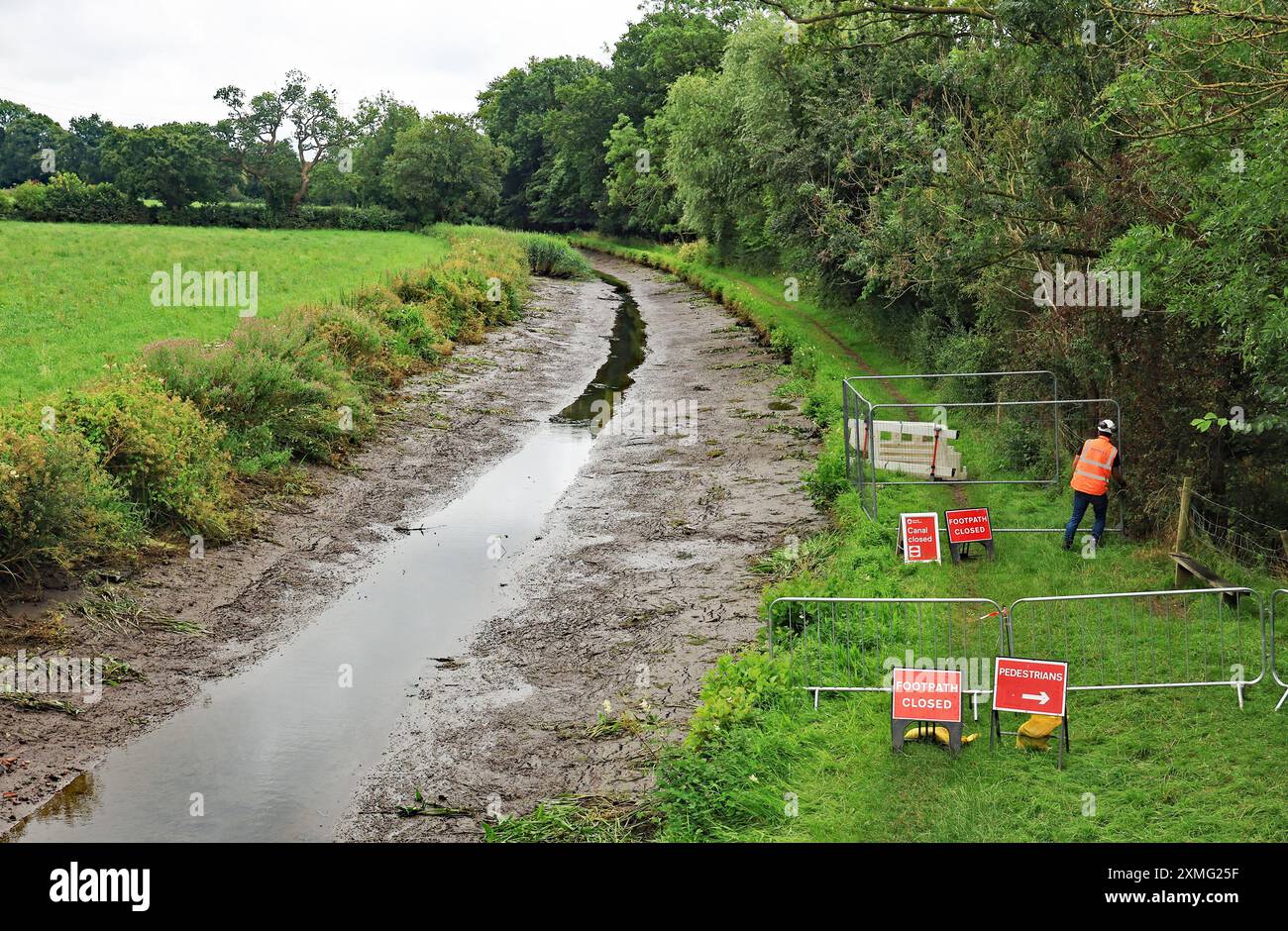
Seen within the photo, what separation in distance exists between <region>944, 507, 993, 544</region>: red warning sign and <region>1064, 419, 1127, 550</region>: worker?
1200 millimetres

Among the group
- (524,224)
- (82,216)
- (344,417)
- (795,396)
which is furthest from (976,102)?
(524,224)

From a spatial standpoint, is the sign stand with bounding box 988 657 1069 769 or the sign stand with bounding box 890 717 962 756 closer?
the sign stand with bounding box 988 657 1069 769

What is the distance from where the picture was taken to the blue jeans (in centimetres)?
1443

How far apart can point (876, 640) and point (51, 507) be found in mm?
9866

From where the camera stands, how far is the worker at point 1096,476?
1436 cm

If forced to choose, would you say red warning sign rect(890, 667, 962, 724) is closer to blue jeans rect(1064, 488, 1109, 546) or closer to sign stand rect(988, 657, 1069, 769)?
sign stand rect(988, 657, 1069, 769)

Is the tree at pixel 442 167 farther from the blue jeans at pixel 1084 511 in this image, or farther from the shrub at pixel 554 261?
the blue jeans at pixel 1084 511

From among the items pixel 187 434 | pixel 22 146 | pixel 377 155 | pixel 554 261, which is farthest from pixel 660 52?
pixel 22 146

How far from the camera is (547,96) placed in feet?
350

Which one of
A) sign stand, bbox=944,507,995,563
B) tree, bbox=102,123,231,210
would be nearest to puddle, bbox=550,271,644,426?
sign stand, bbox=944,507,995,563

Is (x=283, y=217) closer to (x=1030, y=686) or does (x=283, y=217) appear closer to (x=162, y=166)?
(x=162, y=166)

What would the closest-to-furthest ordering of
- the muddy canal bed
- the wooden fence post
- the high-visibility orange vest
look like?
the muddy canal bed → the wooden fence post → the high-visibility orange vest

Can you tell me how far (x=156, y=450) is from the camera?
1563 centimetres
